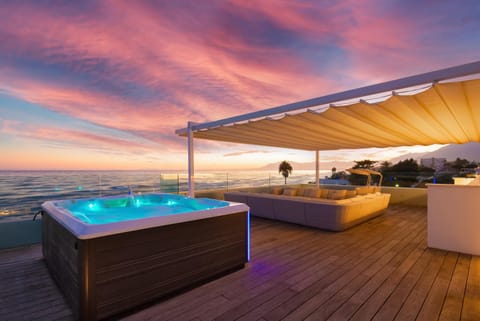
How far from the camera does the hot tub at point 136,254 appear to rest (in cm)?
187

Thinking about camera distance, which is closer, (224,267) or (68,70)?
(224,267)

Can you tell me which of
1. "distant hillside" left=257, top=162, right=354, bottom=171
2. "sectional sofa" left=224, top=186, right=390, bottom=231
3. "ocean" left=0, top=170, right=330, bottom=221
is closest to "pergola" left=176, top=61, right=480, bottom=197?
"sectional sofa" left=224, top=186, right=390, bottom=231

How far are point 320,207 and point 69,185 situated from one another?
5.44 meters

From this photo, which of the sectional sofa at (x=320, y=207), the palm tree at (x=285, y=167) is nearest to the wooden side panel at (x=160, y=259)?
the sectional sofa at (x=320, y=207)

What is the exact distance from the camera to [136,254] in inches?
81.7

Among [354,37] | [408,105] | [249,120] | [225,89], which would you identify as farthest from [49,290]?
[354,37]

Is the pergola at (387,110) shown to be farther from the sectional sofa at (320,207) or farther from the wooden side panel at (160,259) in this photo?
the wooden side panel at (160,259)

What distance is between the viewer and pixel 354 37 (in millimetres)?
4766

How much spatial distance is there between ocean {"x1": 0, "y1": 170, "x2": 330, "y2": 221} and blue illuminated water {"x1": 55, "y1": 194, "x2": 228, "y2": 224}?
53 centimetres

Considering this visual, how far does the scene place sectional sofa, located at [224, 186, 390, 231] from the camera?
4.62m

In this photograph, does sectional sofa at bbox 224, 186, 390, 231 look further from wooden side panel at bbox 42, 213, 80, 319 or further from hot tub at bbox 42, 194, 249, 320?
wooden side panel at bbox 42, 213, 80, 319

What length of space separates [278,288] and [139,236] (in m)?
1.48

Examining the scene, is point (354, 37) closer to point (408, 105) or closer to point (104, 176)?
point (408, 105)

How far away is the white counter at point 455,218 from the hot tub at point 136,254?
3154 millimetres
